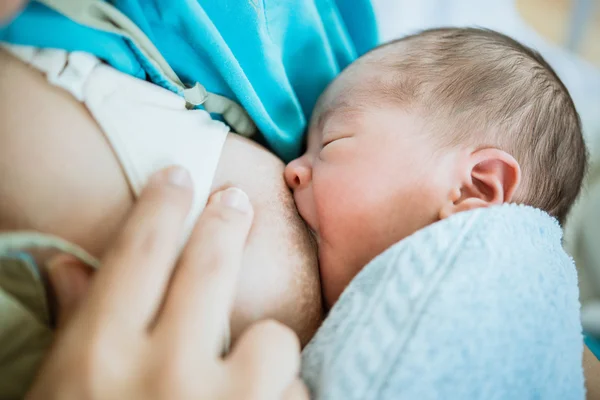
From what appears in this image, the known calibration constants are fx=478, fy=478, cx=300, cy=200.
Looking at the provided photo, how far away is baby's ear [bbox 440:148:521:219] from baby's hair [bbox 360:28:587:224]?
0.03m

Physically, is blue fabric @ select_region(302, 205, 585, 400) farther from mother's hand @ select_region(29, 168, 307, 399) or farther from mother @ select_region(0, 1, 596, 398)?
mother @ select_region(0, 1, 596, 398)

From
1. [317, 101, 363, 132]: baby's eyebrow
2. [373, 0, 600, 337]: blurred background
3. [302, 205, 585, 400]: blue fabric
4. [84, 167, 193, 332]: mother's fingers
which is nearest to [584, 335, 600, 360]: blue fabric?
[373, 0, 600, 337]: blurred background

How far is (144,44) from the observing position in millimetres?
674

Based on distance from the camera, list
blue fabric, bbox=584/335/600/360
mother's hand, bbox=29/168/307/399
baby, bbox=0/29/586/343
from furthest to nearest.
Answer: blue fabric, bbox=584/335/600/360, baby, bbox=0/29/586/343, mother's hand, bbox=29/168/307/399

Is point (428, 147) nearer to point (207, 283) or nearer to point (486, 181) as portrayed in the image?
point (486, 181)

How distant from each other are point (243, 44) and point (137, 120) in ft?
0.90

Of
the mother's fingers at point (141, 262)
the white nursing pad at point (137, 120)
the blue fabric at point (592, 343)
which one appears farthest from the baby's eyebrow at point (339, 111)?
the blue fabric at point (592, 343)

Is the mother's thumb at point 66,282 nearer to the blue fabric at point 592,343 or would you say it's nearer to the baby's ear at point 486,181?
the baby's ear at point 486,181

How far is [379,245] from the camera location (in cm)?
71

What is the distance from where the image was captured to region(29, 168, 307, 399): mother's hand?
0.44 m

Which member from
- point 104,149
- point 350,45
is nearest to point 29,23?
point 104,149

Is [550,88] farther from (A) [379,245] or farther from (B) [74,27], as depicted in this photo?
(B) [74,27]

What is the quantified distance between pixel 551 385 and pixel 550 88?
49 cm

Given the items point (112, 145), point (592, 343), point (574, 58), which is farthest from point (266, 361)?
point (574, 58)
